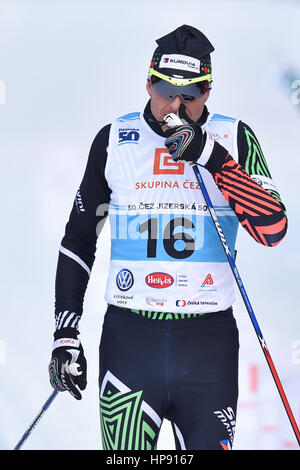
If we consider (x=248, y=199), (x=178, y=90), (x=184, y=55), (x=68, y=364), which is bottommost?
Result: (x=68, y=364)

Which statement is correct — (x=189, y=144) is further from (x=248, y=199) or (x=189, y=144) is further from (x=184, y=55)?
(x=184, y=55)

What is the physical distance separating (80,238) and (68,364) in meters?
0.46

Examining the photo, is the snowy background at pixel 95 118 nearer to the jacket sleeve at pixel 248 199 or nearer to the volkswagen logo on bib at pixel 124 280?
the volkswagen logo on bib at pixel 124 280

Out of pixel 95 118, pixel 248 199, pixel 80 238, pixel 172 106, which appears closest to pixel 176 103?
pixel 172 106

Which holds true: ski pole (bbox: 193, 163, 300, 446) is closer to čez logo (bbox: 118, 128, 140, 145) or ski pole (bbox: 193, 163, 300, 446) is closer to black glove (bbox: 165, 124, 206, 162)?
black glove (bbox: 165, 124, 206, 162)

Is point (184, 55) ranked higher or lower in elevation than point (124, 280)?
higher

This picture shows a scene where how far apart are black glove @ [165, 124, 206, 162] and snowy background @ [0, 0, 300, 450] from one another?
2.78 m

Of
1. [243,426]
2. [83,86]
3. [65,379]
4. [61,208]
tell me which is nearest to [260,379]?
[243,426]

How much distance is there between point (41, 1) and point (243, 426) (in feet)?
9.91

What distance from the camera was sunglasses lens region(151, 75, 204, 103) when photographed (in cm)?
348

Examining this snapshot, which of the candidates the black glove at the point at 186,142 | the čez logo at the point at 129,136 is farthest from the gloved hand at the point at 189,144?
the čez logo at the point at 129,136

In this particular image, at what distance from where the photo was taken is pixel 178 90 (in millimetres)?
3479

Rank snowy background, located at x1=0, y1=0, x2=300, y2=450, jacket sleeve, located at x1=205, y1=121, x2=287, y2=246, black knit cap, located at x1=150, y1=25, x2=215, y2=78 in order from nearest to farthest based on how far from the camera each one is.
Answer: jacket sleeve, located at x1=205, y1=121, x2=287, y2=246 < black knit cap, located at x1=150, y1=25, x2=215, y2=78 < snowy background, located at x1=0, y1=0, x2=300, y2=450

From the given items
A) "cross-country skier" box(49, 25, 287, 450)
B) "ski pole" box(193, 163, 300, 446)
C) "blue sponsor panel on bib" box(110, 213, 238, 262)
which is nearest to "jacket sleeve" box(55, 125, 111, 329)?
"cross-country skier" box(49, 25, 287, 450)
